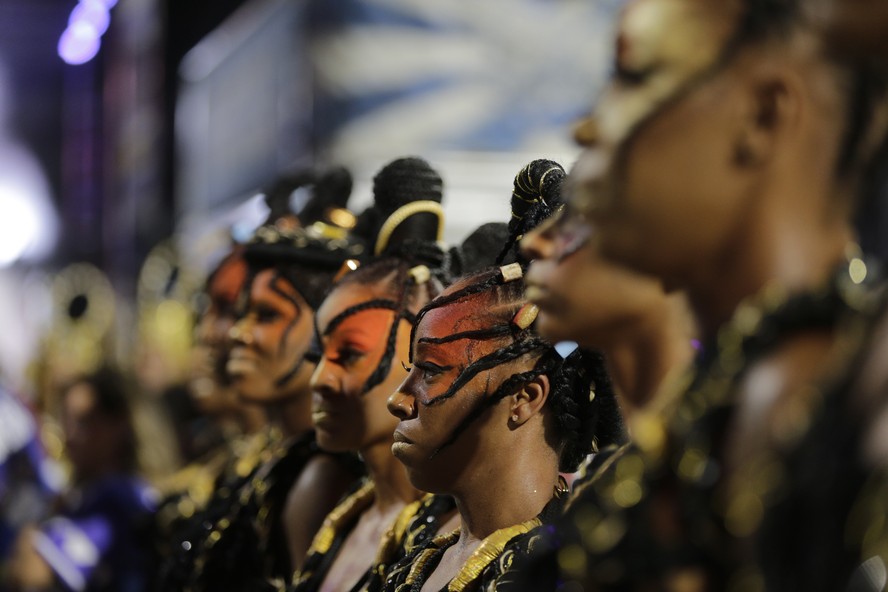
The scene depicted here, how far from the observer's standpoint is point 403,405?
8.04 feet

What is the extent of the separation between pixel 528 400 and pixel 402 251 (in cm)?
80

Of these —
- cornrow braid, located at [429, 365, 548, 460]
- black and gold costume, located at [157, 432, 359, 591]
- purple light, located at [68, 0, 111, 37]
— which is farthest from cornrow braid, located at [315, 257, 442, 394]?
purple light, located at [68, 0, 111, 37]

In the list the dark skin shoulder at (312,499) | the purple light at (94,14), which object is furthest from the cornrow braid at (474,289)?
the purple light at (94,14)

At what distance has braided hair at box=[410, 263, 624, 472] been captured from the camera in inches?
95.7

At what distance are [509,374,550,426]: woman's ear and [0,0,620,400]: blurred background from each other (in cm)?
238

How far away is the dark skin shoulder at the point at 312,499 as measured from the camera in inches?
140

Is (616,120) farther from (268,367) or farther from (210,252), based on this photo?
(210,252)

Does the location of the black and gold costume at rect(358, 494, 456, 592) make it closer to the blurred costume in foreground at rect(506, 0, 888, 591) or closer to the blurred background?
the blurred costume in foreground at rect(506, 0, 888, 591)

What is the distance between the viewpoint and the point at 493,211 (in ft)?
24.2

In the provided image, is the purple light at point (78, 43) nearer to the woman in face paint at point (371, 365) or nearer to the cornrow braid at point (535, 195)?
the woman in face paint at point (371, 365)

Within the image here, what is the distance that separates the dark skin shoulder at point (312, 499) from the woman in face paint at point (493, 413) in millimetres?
1082

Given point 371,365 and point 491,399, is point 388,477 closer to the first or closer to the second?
point 371,365

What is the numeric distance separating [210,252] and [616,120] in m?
5.32

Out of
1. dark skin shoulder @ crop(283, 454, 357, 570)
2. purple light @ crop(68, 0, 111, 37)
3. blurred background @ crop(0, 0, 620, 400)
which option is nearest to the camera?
dark skin shoulder @ crop(283, 454, 357, 570)
